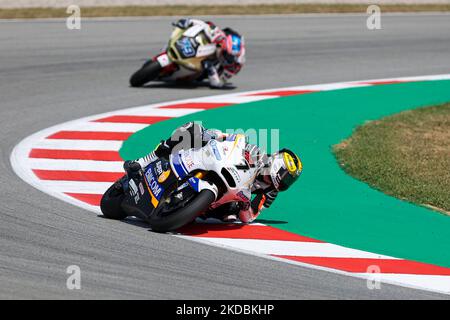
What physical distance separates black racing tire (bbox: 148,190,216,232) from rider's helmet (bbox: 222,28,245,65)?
24.2 feet

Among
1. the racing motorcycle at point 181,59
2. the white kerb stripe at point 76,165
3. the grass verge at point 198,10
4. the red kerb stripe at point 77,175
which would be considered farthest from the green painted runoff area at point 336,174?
the grass verge at point 198,10

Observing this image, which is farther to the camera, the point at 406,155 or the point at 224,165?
the point at 406,155

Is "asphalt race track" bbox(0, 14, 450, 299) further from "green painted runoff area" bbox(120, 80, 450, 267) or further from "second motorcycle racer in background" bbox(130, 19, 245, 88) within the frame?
"green painted runoff area" bbox(120, 80, 450, 267)

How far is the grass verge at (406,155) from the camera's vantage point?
1064 centimetres

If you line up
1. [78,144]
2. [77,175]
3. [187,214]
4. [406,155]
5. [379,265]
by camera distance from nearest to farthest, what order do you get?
[379,265] → [187,214] → [77,175] → [406,155] → [78,144]

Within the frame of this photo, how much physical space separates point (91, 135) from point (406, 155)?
4.06 metres

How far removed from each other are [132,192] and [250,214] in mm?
1102

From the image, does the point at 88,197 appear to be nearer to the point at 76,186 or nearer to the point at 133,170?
the point at 76,186

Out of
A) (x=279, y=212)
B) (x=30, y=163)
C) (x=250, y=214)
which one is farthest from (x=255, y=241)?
(x=30, y=163)

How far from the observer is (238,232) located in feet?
29.5

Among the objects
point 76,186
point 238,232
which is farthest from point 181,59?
point 238,232

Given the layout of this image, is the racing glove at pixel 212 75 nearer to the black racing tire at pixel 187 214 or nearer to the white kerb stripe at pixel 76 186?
the white kerb stripe at pixel 76 186

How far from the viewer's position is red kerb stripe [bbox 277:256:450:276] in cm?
805

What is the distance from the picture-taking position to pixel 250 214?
9211 millimetres
